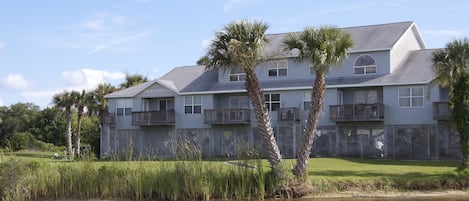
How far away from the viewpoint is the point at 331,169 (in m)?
30.2

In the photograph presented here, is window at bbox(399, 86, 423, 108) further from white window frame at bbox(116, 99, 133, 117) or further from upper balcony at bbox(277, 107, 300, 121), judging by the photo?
white window frame at bbox(116, 99, 133, 117)

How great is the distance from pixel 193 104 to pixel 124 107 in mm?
6760

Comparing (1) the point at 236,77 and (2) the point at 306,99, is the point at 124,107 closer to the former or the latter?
(1) the point at 236,77

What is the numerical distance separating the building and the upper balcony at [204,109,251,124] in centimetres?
7

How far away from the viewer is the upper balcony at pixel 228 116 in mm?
45969

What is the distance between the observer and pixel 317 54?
2583 cm

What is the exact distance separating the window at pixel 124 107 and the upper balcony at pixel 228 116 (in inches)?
315

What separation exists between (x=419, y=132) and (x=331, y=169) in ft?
42.7

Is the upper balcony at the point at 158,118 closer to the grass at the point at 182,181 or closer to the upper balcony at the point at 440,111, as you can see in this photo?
the upper balcony at the point at 440,111

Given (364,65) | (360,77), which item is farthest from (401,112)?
(364,65)

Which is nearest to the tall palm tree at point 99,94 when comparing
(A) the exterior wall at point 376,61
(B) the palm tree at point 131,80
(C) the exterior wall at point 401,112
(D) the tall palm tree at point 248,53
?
(B) the palm tree at point 131,80

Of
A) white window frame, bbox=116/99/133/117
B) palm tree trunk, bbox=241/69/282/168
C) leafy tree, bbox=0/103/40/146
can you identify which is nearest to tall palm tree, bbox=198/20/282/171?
palm tree trunk, bbox=241/69/282/168

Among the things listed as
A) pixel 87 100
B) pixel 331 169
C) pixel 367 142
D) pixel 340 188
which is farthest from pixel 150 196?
pixel 87 100

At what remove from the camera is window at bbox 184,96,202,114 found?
161 ft
